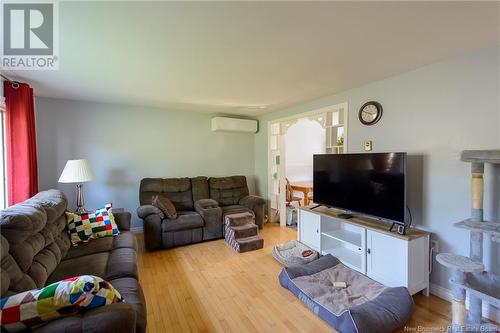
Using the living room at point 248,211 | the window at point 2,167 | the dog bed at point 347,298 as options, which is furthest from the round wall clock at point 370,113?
the window at point 2,167

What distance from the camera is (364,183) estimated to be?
2.58m

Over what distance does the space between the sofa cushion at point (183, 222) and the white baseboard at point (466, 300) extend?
2.86m

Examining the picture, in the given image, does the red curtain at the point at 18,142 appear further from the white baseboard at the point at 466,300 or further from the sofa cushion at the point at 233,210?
the white baseboard at the point at 466,300

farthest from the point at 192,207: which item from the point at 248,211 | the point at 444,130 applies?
the point at 444,130

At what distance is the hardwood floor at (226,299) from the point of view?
1.86 metres

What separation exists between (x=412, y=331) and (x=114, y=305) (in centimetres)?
206

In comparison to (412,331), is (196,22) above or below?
above

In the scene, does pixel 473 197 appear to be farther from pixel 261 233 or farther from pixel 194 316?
pixel 261 233

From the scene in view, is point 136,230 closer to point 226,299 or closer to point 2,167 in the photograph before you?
point 2,167

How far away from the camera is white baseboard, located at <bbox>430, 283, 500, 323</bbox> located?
1.87 metres

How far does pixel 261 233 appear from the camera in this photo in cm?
410

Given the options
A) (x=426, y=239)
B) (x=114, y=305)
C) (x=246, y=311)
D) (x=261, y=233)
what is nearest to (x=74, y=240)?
(x=114, y=305)

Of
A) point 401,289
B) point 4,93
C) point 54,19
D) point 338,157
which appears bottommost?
point 401,289

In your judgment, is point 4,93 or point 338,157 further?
point 338,157
